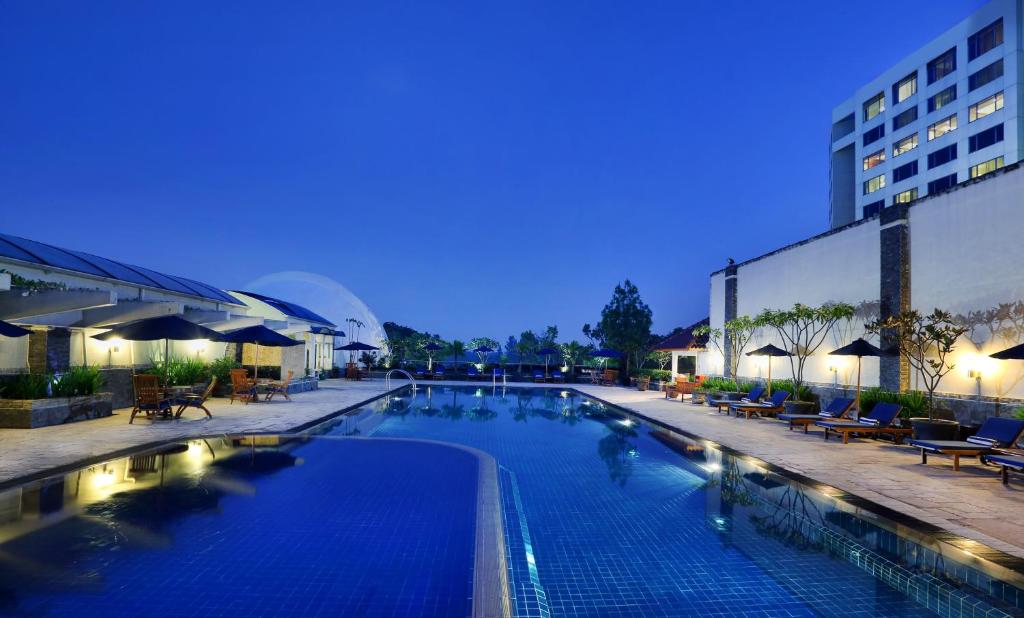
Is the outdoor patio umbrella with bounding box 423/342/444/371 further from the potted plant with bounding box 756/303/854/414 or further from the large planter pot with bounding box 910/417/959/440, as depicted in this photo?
the large planter pot with bounding box 910/417/959/440

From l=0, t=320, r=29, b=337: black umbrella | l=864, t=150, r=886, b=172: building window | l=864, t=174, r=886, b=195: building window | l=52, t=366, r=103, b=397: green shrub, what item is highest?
l=864, t=150, r=886, b=172: building window

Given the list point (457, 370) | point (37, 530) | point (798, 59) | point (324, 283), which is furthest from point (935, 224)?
point (798, 59)

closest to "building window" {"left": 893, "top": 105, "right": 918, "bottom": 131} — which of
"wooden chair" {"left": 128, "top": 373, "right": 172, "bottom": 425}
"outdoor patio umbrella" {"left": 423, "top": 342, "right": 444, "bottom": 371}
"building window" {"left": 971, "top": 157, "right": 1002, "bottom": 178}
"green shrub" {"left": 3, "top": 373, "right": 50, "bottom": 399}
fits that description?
"building window" {"left": 971, "top": 157, "right": 1002, "bottom": 178}

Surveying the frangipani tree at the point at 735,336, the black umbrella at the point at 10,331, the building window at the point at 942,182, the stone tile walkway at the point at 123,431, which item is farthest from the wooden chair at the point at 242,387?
the building window at the point at 942,182

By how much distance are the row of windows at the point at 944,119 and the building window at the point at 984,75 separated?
90cm

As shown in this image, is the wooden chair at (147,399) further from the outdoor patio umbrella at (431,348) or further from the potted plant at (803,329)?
the outdoor patio umbrella at (431,348)

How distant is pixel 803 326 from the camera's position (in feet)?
50.2

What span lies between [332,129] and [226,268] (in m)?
35.9

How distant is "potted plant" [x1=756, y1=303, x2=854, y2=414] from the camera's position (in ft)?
45.2

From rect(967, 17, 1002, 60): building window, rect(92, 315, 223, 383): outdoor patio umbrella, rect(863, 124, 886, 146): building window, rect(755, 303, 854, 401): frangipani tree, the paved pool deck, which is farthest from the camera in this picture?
rect(863, 124, 886, 146): building window

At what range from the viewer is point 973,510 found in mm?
5547

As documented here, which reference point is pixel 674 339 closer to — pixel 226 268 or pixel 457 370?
pixel 457 370

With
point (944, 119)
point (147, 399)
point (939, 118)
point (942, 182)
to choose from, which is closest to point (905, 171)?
point (942, 182)

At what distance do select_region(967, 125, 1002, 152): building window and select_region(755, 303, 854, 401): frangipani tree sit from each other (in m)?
23.3
